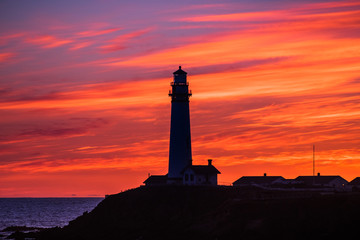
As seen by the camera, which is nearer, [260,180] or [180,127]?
[180,127]

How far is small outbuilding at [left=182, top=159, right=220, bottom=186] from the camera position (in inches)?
4353

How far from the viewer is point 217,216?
87250mm

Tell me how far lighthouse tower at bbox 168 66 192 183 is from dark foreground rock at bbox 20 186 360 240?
550cm

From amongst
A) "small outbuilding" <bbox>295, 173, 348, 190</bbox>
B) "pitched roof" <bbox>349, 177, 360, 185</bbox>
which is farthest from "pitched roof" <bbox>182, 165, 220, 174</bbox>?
"pitched roof" <bbox>349, 177, 360, 185</bbox>

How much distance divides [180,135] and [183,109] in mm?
4043

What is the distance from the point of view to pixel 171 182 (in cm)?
11325

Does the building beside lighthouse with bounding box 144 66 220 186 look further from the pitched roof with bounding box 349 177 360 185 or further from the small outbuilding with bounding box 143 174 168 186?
the pitched roof with bounding box 349 177 360 185

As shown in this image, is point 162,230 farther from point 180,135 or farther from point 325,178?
point 325,178

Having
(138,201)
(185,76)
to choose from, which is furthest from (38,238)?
(185,76)

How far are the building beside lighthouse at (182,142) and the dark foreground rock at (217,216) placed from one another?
14.7ft

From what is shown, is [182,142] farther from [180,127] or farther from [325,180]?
[325,180]

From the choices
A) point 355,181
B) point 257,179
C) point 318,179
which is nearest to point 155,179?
point 257,179

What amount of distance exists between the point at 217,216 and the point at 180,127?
26.4 meters

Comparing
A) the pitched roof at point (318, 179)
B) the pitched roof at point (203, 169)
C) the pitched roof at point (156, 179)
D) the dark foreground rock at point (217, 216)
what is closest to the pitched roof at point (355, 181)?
the pitched roof at point (318, 179)
